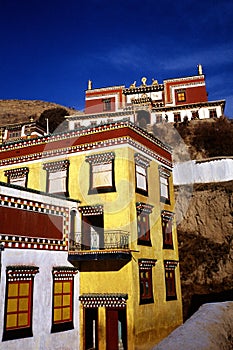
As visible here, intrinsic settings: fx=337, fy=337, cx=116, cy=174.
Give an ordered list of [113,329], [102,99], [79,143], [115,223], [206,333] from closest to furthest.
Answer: [206,333]
[113,329]
[115,223]
[79,143]
[102,99]

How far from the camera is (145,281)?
1880cm

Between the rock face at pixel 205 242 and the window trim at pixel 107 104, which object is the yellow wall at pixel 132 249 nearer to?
the rock face at pixel 205 242

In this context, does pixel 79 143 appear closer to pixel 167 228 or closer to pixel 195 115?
pixel 167 228

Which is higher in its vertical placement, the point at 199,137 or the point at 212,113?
the point at 212,113

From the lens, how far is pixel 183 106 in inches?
2004

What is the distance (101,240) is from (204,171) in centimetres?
1790

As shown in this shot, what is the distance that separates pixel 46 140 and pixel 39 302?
1042cm

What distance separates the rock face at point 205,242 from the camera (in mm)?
27141

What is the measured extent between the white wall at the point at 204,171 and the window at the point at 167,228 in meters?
11.8

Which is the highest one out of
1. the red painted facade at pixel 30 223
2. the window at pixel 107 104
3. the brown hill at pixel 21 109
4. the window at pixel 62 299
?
the brown hill at pixel 21 109

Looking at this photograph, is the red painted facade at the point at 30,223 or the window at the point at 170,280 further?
the window at the point at 170,280

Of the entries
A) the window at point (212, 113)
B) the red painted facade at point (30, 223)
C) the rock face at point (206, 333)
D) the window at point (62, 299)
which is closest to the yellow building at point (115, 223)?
the window at point (62, 299)

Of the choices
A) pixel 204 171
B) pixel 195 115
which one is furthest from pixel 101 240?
pixel 195 115

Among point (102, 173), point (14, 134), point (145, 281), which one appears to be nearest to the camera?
point (145, 281)
